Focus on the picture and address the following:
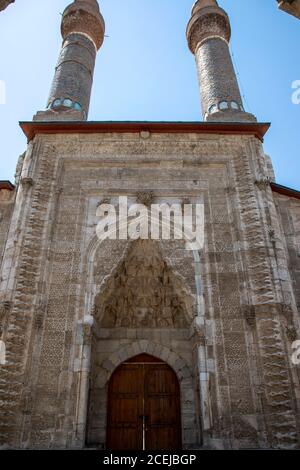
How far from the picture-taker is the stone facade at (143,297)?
217 inches

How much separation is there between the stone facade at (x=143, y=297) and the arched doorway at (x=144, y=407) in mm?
150

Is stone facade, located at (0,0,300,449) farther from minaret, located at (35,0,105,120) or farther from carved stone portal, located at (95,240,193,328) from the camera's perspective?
minaret, located at (35,0,105,120)

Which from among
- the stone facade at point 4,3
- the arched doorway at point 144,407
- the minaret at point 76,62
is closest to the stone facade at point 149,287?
the arched doorway at point 144,407

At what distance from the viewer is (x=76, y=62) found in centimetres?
1237

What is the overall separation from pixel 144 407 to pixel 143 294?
186 centimetres

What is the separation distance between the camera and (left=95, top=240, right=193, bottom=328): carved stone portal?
696 cm

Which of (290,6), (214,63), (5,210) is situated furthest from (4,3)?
(214,63)

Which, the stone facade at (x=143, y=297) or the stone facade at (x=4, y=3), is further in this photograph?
the stone facade at (x=143, y=297)

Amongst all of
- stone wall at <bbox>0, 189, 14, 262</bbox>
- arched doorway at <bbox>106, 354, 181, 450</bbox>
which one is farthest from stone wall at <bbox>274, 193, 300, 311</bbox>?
stone wall at <bbox>0, 189, 14, 262</bbox>

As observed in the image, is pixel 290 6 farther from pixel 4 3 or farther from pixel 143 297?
pixel 143 297

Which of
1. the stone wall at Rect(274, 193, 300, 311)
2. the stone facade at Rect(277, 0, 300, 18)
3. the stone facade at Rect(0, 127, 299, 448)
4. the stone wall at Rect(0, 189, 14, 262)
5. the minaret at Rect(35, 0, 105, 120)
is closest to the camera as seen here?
the stone facade at Rect(277, 0, 300, 18)

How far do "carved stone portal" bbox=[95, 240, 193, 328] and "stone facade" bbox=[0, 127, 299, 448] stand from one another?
0.03 metres

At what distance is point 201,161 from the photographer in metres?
8.11

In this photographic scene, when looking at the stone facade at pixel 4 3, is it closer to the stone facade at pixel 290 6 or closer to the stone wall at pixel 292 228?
the stone facade at pixel 290 6
